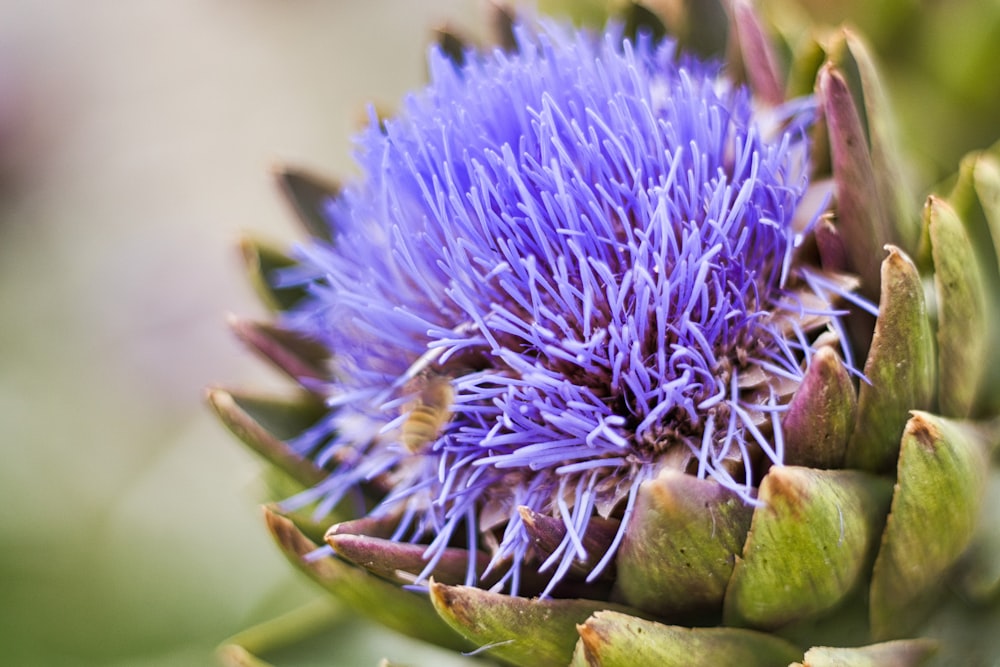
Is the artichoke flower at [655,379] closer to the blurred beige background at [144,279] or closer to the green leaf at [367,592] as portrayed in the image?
the green leaf at [367,592]

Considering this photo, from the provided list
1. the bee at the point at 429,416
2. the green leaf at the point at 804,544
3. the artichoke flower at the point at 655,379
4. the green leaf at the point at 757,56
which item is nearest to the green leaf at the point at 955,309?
the artichoke flower at the point at 655,379

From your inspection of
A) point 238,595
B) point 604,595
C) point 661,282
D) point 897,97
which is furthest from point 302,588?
point 897,97

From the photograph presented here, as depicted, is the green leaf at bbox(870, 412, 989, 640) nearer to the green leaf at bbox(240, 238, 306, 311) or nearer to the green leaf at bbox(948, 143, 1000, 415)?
the green leaf at bbox(948, 143, 1000, 415)

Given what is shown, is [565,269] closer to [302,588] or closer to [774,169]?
[774,169]

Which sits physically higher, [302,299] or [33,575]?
[302,299]

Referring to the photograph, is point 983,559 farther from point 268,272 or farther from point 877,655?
point 268,272

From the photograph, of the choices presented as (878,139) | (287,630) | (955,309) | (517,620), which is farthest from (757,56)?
(287,630)
